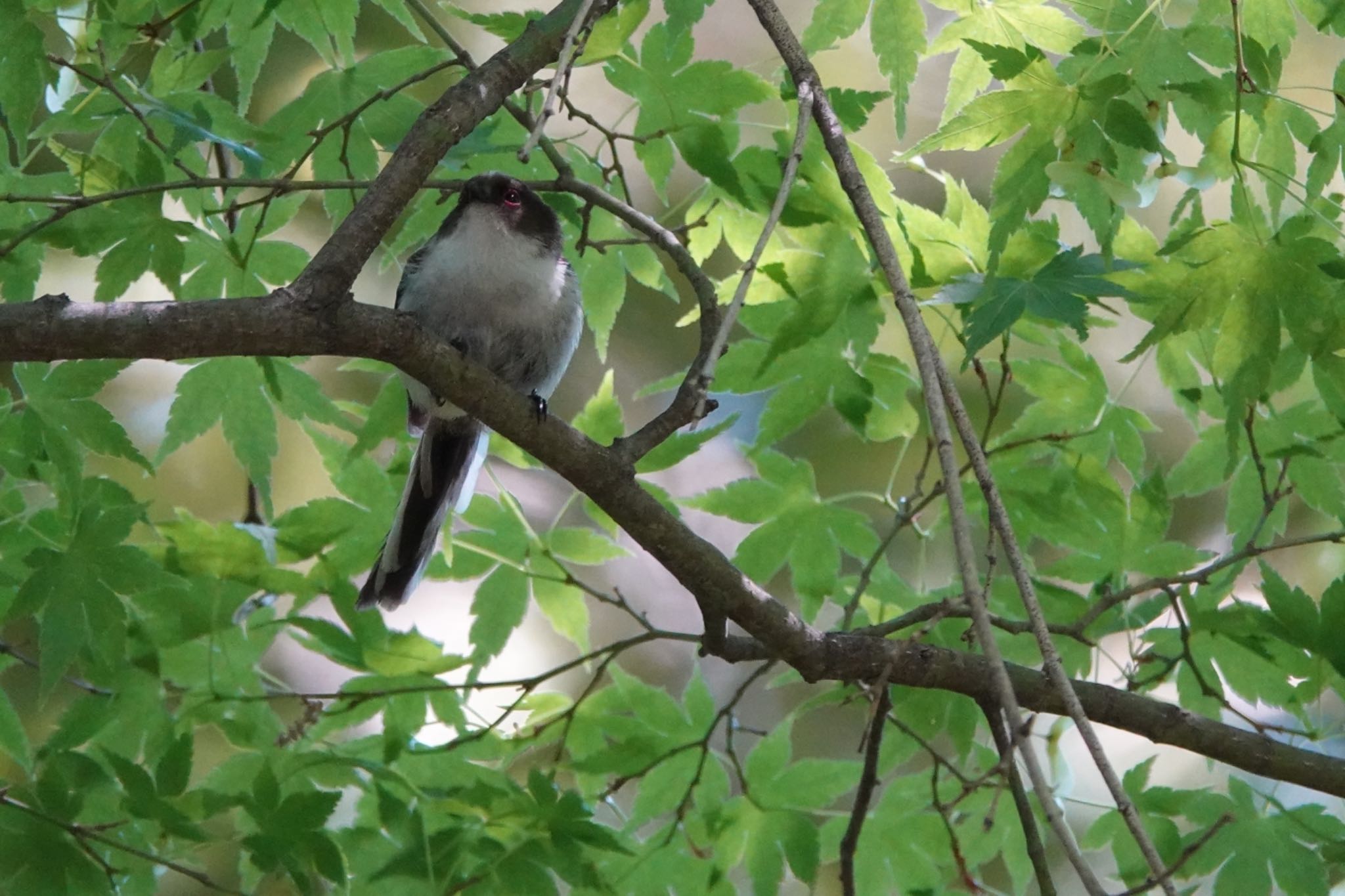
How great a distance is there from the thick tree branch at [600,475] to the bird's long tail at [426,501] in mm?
759

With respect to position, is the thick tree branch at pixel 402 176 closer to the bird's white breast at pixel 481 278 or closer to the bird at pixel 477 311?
the bird at pixel 477 311

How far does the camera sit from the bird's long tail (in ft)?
9.82

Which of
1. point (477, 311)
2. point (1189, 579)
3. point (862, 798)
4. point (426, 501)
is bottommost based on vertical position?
point (862, 798)

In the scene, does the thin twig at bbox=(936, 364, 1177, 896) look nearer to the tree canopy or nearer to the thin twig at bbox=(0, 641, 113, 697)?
the tree canopy

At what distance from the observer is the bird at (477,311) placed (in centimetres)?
311

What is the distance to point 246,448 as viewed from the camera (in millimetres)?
2631

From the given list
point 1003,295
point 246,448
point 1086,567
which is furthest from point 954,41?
point 246,448

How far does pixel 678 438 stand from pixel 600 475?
50 centimetres

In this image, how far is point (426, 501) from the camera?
10.7 ft

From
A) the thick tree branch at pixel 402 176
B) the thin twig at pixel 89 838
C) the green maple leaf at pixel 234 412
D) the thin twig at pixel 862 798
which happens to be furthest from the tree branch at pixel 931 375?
the thin twig at pixel 89 838

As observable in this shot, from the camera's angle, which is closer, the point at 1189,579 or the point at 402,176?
the point at 402,176

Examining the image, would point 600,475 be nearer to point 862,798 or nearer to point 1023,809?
point 862,798

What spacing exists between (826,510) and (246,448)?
1.19 metres

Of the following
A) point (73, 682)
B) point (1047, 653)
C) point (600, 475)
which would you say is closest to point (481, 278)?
point (600, 475)
